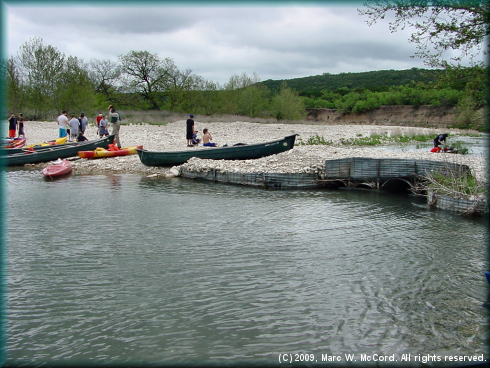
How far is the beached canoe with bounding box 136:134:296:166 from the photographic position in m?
18.6

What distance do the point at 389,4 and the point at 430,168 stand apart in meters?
5.49

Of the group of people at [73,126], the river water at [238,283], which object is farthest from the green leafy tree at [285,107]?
the river water at [238,283]

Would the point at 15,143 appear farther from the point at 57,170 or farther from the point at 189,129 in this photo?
the point at 189,129

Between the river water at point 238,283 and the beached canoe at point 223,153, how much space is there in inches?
255

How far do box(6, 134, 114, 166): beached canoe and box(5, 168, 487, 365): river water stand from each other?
10.3m

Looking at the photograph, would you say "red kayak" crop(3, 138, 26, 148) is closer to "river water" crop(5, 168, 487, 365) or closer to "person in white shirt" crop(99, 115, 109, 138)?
"person in white shirt" crop(99, 115, 109, 138)

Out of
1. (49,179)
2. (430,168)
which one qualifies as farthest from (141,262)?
(49,179)

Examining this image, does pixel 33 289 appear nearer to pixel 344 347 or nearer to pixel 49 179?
pixel 344 347

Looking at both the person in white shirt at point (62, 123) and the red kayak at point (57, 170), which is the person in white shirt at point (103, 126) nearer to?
the person in white shirt at point (62, 123)

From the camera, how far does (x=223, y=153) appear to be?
18688mm

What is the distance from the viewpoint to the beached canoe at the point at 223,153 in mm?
18641

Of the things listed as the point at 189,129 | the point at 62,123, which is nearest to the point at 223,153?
the point at 189,129

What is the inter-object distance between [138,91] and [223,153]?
48.4 meters

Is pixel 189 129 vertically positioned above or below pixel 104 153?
above
